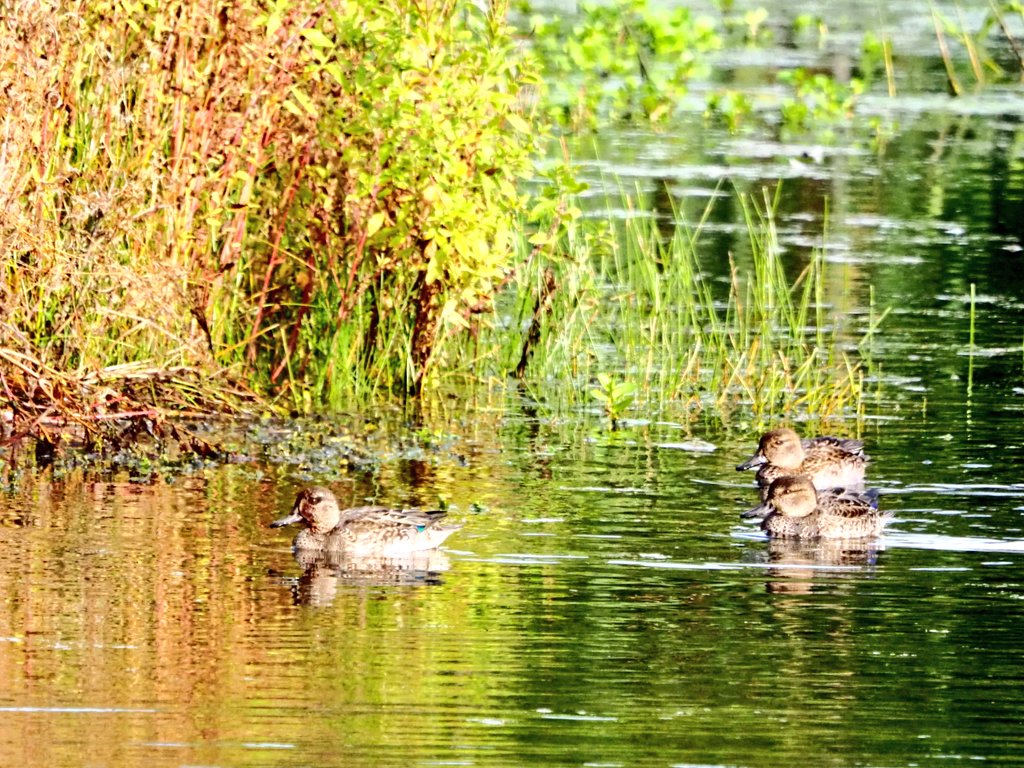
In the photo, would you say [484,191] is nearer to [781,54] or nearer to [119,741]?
[119,741]

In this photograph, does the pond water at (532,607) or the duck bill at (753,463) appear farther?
the duck bill at (753,463)

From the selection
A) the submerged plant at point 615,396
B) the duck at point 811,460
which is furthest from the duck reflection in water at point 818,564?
the submerged plant at point 615,396

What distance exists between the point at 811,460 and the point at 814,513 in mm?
1051

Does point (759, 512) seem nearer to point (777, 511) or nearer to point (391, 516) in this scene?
point (777, 511)

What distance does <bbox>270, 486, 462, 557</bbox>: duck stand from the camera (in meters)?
11.3

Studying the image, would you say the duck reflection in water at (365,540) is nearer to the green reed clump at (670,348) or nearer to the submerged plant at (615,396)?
the submerged plant at (615,396)

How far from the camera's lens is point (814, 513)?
40.1ft

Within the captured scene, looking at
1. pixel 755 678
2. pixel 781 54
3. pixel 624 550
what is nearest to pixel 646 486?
pixel 624 550

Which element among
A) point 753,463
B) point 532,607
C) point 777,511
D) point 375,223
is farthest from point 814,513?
point 375,223

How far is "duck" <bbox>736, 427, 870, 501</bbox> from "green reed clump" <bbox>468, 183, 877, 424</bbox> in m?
1.80

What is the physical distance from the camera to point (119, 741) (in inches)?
315

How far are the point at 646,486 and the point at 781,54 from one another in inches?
983

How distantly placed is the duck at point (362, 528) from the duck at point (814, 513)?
1.71 metres

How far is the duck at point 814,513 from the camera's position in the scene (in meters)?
11.9
